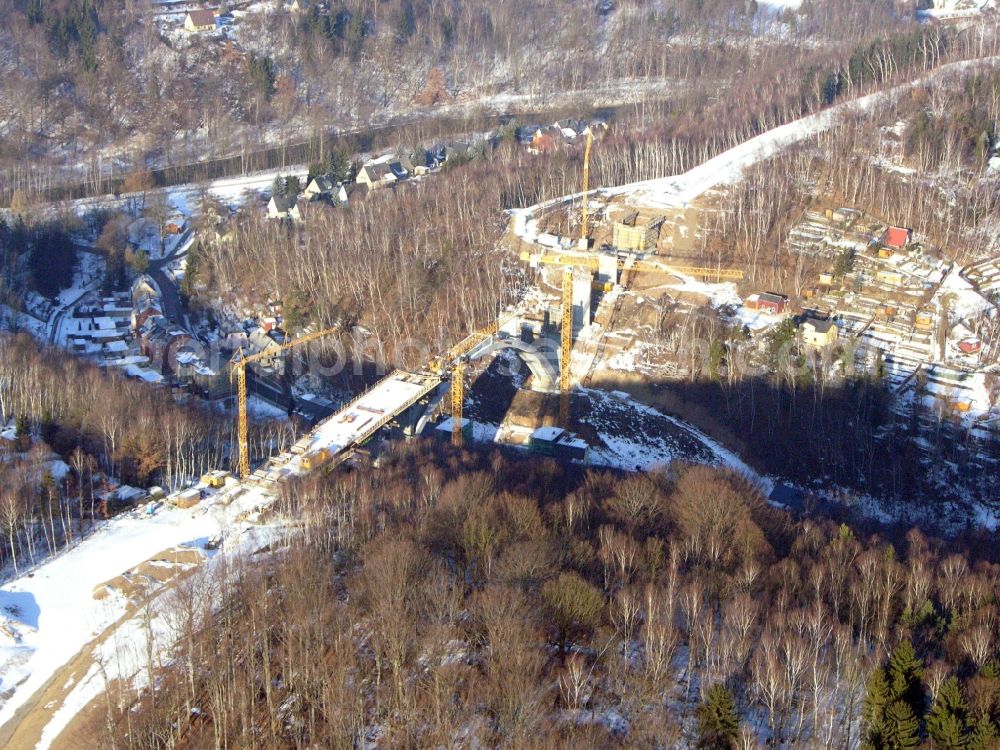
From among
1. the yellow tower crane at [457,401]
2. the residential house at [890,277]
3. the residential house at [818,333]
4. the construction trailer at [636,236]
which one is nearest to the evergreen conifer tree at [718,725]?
the yellow tower crane at [457,401]

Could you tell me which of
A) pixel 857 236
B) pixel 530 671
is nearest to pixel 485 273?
pixel 857 236

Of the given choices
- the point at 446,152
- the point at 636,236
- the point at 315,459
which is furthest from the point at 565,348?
the point at 446,152

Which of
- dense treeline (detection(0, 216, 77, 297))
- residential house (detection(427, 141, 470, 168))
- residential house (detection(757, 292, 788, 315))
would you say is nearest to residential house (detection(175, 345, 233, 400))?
dense treeline (detection(0, 216, 77, 297))

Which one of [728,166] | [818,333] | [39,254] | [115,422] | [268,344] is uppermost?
[728,166]

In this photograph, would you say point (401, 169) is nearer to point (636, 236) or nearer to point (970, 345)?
point (636, 236)

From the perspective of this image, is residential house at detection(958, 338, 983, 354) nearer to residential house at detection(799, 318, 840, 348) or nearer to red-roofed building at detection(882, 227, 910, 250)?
residential house at detection(799, 318, 840, 348)

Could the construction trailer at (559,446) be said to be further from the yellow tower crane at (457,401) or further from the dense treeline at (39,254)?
the dense treeline at (39,254)
